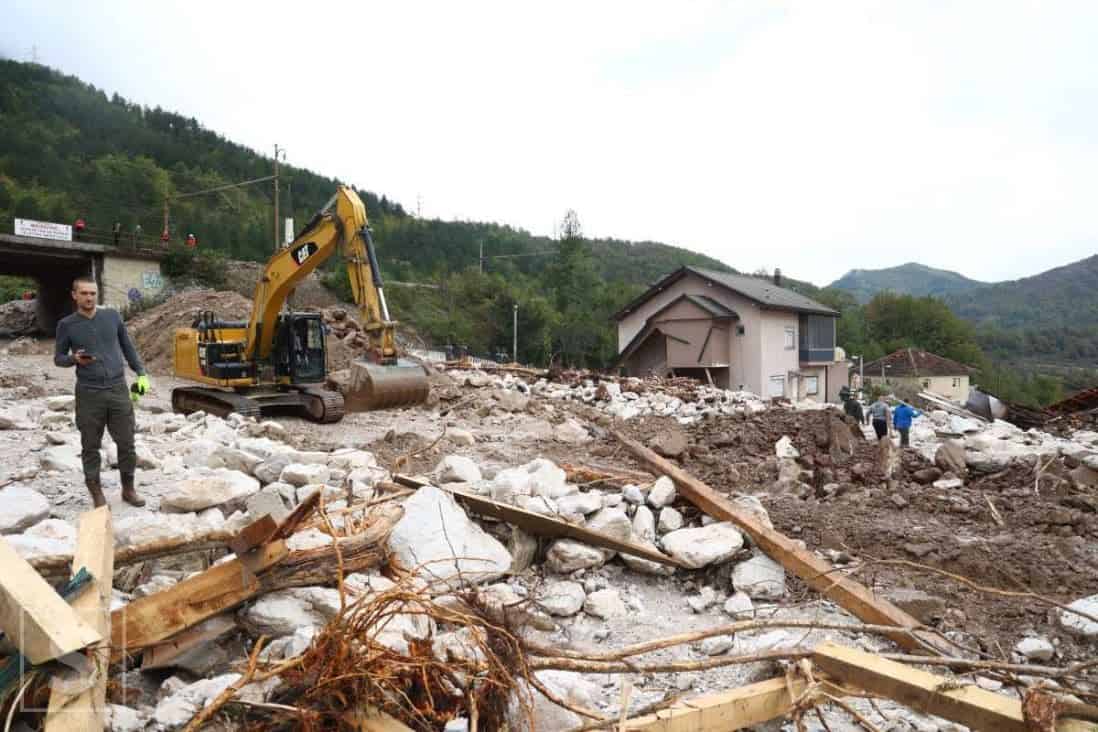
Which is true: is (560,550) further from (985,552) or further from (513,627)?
(985,552)

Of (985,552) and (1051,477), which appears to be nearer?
(985,552)

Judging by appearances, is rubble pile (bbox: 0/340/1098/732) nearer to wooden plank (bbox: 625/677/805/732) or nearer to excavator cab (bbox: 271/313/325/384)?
wooden plank (bbox: 625/677/805/732)

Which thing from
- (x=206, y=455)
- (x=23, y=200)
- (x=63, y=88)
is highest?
(x=63, y=88)

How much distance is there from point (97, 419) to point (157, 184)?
167 ft

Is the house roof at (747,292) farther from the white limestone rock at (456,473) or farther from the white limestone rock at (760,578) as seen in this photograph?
the white limestone rock at (760,578)

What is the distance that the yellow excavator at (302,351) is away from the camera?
9.96 m

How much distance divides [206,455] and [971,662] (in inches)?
226

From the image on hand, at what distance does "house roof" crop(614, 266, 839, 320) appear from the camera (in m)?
28.4

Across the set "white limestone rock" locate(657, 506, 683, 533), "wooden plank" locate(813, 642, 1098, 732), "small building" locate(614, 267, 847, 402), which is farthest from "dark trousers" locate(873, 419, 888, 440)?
"small building" locate(614, 267, 847, 402)

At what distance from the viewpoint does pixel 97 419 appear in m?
4.69

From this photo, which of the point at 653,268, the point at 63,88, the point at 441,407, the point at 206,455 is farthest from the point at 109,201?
the point at 653,268

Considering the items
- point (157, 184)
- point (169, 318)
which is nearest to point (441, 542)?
point (169, 318)

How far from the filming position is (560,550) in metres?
4.50

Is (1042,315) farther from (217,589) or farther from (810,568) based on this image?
(217,589)
